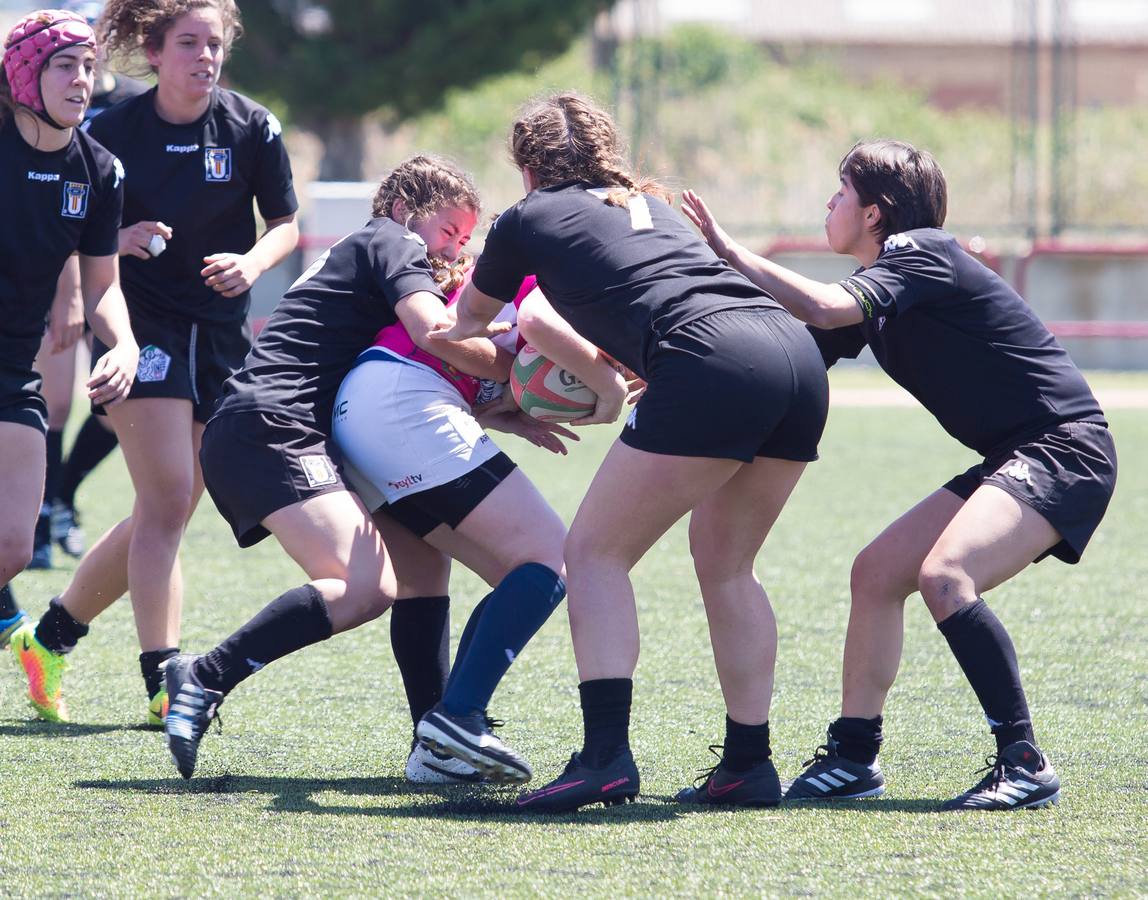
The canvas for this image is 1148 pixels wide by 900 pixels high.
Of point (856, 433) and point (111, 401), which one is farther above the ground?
point (111, 401)

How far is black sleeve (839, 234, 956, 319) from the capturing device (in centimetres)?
356

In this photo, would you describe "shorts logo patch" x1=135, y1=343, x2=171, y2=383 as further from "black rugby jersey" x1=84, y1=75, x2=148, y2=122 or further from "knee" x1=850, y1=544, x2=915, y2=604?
"knee" x1=850, y1=544, x2=915, y2=604

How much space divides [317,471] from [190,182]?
1309 mm

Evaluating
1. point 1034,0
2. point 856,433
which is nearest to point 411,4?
point 1034,0

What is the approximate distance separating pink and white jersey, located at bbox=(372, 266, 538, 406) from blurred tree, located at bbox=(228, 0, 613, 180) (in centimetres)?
1773

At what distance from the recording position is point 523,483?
3.85 m

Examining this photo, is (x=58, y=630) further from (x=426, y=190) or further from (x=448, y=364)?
(x=426, y=190)

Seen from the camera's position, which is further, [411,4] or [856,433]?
[411,4]

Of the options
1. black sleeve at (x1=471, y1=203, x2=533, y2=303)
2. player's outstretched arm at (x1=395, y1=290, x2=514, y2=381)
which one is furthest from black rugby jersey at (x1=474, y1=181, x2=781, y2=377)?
player's outstretched arm at (x1=395, y1=290, x2=514, y2=381)

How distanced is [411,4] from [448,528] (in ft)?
60.6

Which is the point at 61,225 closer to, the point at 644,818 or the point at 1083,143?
the point at 644,818

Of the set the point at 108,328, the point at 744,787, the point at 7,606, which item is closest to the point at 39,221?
the point at 108,328

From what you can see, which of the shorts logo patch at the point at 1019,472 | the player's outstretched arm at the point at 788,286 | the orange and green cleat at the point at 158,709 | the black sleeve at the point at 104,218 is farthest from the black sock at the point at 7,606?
the shorts logo patch at the point at 1019,472

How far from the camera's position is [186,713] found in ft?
12.1
